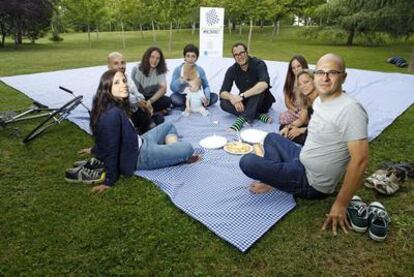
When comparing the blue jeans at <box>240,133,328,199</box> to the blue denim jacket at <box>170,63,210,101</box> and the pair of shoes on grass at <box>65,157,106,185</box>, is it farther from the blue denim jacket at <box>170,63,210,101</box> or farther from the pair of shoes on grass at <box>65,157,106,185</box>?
the blue denim jacket at <box>170,63,210,101</box>

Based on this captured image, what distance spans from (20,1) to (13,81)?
38.1ft

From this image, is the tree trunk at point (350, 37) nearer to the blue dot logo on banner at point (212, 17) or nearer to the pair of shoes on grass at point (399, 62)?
the pair of shoes on grass at point (399, 62)

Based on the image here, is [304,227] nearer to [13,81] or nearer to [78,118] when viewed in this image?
[78,118]

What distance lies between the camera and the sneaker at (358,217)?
2.61 meters

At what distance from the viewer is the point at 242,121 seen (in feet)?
16.2

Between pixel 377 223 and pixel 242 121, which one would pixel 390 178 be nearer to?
pixel 377 223

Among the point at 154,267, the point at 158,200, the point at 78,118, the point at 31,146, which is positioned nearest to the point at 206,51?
the point at 78,118

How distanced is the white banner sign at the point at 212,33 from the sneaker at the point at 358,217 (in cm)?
1047

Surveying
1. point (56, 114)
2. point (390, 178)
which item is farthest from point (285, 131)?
point (56, 114)

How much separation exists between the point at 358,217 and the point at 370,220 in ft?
0.33

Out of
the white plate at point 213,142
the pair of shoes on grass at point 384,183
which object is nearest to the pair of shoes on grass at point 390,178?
the pair of shoes on grass at point 384,183

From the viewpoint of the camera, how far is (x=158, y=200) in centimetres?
311

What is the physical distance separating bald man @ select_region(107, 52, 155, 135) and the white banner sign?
812 cm

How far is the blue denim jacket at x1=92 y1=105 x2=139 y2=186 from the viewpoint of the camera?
3045 mm
